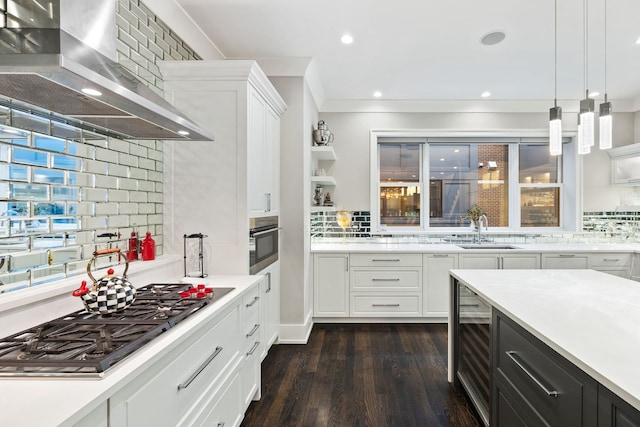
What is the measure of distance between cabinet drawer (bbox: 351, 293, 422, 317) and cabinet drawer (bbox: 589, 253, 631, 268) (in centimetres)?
202

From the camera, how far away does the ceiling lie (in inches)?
93.5

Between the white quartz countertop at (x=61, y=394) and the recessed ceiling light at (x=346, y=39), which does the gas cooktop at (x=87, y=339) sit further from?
the recessed ceiling light at (x=346, y=39)

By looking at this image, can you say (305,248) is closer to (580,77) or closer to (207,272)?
(207,272)

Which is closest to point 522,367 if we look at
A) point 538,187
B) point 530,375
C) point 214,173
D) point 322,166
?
point 530,375

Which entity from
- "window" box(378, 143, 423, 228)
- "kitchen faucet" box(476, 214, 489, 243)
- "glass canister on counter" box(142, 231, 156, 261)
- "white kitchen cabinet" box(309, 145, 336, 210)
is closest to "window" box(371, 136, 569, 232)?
"window" box(378, 143, 423, 228)

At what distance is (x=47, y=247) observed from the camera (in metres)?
1.48

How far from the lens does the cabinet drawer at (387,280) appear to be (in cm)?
383

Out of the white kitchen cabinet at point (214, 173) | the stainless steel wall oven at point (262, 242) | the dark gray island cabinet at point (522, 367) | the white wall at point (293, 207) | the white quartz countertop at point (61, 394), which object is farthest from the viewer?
the white wall at point (293, 207)

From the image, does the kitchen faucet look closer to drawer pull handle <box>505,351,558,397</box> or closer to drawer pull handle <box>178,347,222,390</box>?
drawer pull handle <box>505,351,558,397</box>

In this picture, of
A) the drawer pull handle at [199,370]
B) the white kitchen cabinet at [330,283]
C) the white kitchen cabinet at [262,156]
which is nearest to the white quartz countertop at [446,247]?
the white kitchen cabinet at [330,283]

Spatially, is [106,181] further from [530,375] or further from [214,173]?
[530,375]

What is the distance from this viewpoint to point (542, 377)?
4.38 feet

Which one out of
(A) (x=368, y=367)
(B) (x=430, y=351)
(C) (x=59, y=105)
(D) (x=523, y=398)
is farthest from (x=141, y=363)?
(B) (x=430, y=351)

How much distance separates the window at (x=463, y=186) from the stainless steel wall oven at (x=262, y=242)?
1.98 m
